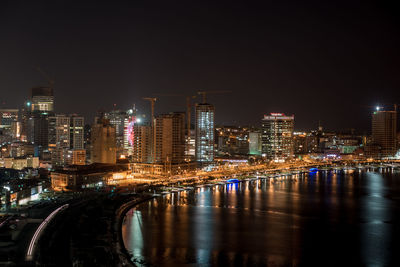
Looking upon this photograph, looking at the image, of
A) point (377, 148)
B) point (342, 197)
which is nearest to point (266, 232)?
point (342, 197)

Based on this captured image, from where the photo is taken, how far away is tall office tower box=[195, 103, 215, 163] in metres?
30.8

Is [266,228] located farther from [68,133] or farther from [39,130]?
[39,130]

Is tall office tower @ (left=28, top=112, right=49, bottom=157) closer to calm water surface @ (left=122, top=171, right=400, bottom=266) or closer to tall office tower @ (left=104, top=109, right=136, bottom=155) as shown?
tall office tower @ (left=104, top=109, right=136, bottom=155)

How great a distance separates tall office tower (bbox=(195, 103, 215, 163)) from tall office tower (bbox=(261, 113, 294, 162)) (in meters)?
5.36

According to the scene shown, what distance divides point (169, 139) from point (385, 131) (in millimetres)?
23718

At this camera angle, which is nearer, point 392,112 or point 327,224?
A: point 327,224

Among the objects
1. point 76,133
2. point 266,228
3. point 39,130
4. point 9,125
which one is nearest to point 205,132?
point 76,133

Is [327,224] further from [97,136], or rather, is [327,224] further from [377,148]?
[377,148]

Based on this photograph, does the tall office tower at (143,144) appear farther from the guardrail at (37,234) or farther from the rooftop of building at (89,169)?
the guardrail at (37,234)

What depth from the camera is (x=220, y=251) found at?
398 inches

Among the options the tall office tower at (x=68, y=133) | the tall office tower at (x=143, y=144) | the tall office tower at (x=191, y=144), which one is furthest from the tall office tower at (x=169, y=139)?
the tall office tower at (x=68, y=133)

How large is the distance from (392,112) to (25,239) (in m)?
38.4

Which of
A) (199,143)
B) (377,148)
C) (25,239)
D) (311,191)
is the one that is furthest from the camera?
(377,148)

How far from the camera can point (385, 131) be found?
41.4 m
